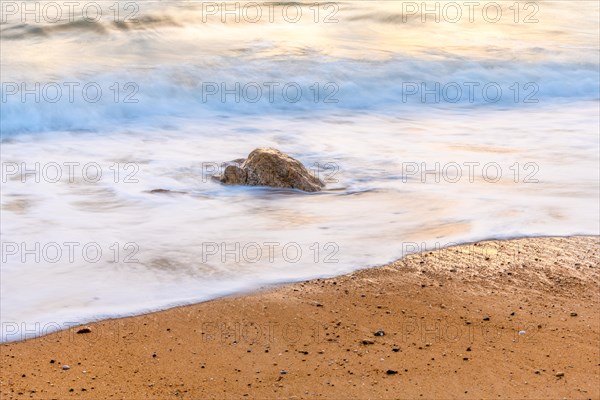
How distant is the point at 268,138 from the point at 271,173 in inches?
87.9

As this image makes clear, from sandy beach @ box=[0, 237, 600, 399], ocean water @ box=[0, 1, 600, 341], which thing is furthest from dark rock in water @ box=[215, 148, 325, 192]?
sandy beach @ box=[0, 237, 600, 399]

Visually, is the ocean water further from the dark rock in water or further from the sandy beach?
the sandy beach

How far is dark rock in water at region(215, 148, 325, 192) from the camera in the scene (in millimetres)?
6195

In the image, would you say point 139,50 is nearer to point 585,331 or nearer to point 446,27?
point 446,27

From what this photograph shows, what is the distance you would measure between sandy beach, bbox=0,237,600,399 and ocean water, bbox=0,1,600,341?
0.91 ft

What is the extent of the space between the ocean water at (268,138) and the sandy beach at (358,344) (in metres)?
0.28

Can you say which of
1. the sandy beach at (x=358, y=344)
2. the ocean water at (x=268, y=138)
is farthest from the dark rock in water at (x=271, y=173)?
the sandy beach at (x=358, y=344)

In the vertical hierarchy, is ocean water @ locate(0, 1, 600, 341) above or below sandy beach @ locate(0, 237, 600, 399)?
above

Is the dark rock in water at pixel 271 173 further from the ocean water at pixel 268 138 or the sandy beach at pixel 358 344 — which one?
the sandy beach at pixel 358 344

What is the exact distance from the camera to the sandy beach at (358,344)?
3.57 metres

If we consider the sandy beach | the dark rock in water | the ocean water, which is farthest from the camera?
the dark rock in water

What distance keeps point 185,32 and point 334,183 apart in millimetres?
6658

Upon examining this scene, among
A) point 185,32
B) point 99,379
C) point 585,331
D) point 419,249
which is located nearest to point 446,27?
point 185,32

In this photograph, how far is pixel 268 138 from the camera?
840 cm
